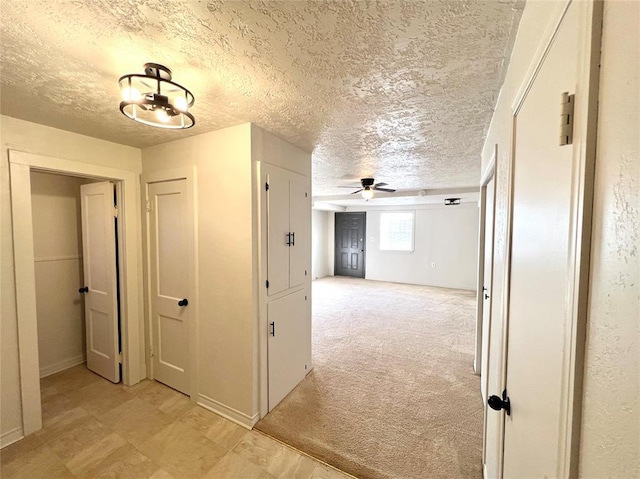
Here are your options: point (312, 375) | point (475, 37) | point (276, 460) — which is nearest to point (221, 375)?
point (276, 460)

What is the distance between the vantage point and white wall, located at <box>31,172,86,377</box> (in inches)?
112

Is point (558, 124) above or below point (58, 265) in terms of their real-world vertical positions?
above

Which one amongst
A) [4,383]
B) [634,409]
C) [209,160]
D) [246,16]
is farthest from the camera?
[209,160]

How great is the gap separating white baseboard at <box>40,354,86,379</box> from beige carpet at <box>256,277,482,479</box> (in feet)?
8.15

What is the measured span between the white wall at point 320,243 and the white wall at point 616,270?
7.68 metres

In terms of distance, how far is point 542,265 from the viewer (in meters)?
0.74

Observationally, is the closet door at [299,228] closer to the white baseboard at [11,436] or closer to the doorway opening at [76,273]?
the doorway opening at [76,273]

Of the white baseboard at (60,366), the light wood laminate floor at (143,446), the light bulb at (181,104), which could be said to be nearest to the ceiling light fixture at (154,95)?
the light bulb at (181,104)

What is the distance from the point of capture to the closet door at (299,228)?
254 centimetres

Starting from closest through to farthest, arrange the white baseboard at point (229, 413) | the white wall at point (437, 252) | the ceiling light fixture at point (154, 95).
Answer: the ceiling light fixture at point (154, 95) → the white baseboard at point (229, 413) → the white wall at point (437, 252)

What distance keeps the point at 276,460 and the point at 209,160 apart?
90.9 inches

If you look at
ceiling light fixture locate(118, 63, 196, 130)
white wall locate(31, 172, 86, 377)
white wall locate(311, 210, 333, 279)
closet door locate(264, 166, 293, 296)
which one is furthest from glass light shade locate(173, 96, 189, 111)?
white wall locate(311, 210, 333, 279)

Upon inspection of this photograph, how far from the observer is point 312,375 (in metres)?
2.87

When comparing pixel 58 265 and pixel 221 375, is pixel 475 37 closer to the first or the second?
pixel 221 375
